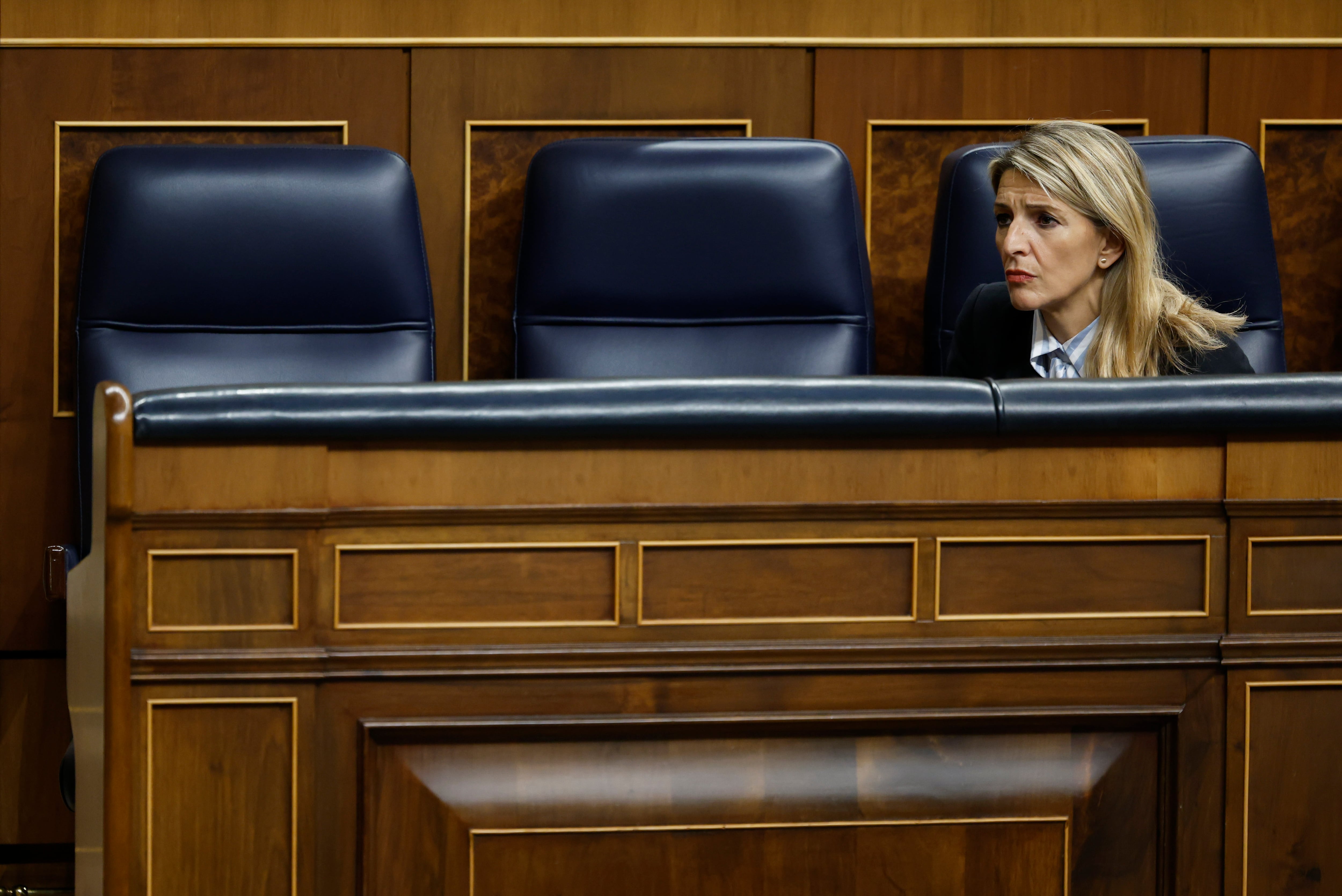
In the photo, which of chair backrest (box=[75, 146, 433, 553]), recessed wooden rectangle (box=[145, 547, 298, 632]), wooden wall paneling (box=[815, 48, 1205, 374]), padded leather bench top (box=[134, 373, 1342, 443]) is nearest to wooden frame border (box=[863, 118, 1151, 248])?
wooden wall paneling (box=[815, 48, 1205, 374])

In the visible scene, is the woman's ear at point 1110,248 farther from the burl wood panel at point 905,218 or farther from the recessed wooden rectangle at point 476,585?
the recessed wooden rectangle at point 476,585

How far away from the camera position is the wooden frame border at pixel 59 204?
4.07ft

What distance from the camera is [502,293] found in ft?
4.26

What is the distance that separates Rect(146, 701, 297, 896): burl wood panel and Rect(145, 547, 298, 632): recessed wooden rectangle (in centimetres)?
4

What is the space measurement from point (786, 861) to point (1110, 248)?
61 centimetres

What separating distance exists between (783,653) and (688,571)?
0.22ft

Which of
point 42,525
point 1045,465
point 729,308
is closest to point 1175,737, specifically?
point 1045,465

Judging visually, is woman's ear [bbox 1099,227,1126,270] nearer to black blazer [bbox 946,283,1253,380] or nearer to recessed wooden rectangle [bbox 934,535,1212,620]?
black blazer [bbox 946,283,1253,380]

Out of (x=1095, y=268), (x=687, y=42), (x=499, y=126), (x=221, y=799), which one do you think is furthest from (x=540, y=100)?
(x=221, y=799)

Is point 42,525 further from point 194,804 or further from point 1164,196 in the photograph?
point 1164,196

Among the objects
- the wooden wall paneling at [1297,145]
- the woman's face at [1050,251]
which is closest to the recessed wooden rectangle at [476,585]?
the woman's face at [1050,251]

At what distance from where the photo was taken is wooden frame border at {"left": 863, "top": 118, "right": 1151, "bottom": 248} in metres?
1.28

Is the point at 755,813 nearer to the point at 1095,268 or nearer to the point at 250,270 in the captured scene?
the point at 1095,268

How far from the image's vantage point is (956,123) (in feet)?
4.21
